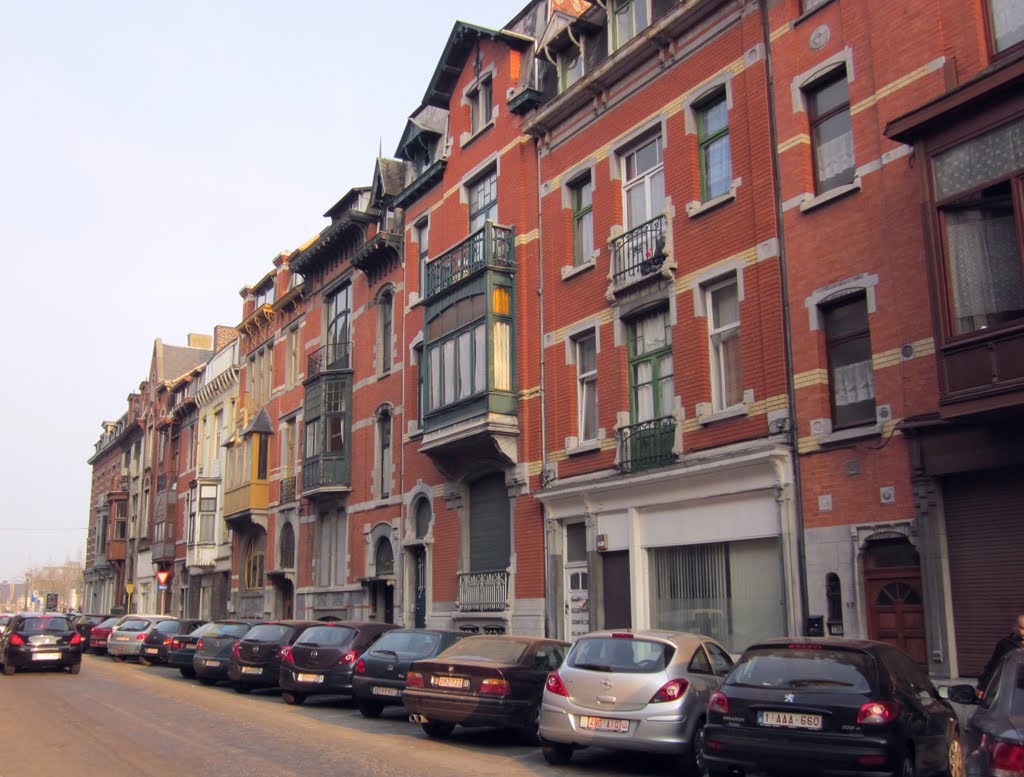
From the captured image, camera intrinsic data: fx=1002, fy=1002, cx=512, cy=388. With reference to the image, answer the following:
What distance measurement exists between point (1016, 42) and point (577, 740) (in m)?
10.5

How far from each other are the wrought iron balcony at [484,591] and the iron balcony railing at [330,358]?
35.1ft

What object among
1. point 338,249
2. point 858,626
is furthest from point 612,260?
point 338,249

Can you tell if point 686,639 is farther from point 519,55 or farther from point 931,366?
point 519,55

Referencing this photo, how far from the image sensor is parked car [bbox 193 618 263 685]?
68.4 ft

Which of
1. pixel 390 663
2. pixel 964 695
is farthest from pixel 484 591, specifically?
pixel 964 695

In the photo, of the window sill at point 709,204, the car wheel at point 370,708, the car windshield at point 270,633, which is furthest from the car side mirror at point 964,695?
the car windshield at point 270,633

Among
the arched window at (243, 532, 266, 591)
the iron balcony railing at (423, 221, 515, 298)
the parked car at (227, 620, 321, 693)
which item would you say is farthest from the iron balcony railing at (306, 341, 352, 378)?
the parked car at (227, 620, 321, 693)

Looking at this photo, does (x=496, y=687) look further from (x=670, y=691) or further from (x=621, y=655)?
(x=670, y=691)

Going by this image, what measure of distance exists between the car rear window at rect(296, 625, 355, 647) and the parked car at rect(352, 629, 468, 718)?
1.53 m

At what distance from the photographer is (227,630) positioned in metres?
21.8

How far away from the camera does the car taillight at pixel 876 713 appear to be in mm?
8406

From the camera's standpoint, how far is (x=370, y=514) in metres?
29.6

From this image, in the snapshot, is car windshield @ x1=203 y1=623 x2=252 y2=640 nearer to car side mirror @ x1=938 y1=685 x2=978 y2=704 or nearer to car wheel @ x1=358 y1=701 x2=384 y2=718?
car wheel @ x1=358 y1=701 x2=384 y2=718

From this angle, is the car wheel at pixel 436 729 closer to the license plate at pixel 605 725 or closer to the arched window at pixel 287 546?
the license plate at pixel 605 725
